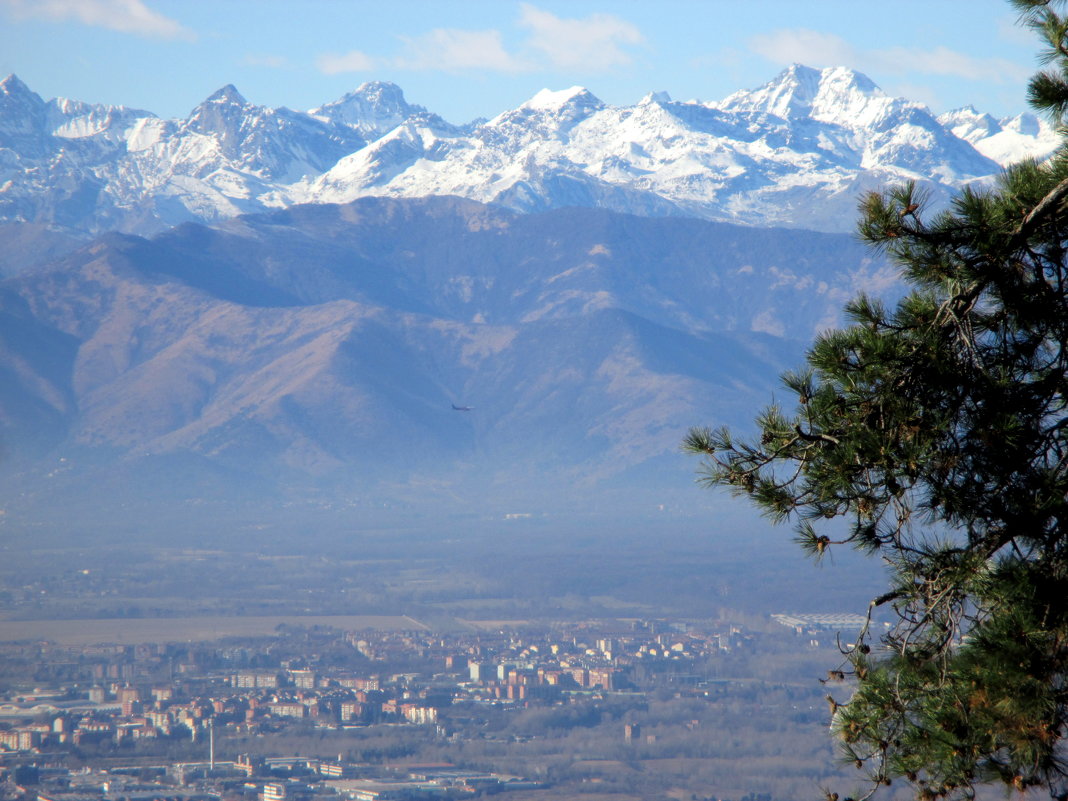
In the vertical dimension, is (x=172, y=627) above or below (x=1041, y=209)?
below

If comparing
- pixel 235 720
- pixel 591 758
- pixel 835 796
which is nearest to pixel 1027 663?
pixel 835 796

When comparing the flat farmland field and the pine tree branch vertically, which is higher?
the pine tree branch

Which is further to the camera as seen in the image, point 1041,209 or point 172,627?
point 172,627

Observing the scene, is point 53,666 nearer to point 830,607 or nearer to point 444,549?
point 830,607

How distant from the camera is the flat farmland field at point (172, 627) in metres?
92.3

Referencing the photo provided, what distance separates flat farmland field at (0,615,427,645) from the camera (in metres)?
92.3

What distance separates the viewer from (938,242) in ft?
26.3

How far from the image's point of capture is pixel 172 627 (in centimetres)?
10269

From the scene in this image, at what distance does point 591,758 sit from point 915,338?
188 feet

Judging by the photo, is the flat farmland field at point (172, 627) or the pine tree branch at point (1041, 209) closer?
the pine tree branch at point (1041, 209)

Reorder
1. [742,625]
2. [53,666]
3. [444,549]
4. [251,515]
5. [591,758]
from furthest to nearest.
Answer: [251,515]
[444,549]
[742,625]
[53,666]
[591,758]

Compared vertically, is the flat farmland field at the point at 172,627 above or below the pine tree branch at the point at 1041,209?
below

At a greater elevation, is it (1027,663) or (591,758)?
(1027,663)

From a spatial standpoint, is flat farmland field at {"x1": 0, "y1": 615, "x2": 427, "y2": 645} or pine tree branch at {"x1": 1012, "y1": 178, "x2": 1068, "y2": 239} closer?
pine tree branch at {"x1": 1012, "y1": 178, "x2": 1068, "y2": 239}
